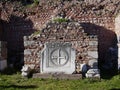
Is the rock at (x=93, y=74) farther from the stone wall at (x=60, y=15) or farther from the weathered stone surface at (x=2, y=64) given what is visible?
the weathered stone surface at (x=2, y=64)

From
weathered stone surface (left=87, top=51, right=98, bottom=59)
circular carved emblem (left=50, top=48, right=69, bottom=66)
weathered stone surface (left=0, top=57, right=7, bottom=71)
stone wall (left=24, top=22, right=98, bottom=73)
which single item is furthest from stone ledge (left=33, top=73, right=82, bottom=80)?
weathered stone surface (left=0, top=57, right=7, bottom=71)

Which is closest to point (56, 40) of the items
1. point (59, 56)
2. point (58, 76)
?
point (59, 56)

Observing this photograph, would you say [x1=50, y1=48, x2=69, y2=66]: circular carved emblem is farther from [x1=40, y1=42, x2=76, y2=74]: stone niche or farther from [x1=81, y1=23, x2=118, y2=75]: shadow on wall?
[x1=81, y1=23, x2=118, y2=75]: shadow on wall

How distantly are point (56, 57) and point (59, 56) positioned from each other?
0.40 feet

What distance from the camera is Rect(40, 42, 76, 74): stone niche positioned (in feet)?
49.3

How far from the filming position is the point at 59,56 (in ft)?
49.8

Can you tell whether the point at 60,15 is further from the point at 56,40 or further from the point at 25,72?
the point at 25,72

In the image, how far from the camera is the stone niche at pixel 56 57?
49.3ft

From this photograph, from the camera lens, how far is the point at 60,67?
49.5 ft

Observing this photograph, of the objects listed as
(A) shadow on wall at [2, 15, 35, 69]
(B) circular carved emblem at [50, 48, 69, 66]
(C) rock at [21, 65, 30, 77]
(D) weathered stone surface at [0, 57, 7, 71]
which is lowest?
(C) rock at [21, 65, 30, 77]

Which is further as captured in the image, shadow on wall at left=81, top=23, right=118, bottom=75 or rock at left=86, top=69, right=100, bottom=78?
shadow on wall at left=81, top=23, right=118, bottom=75

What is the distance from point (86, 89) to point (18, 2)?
358 inches

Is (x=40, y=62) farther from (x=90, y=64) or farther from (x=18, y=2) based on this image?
(x=18, y=2)

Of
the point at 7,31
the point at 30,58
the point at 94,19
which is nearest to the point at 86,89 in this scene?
the point at 30,58
